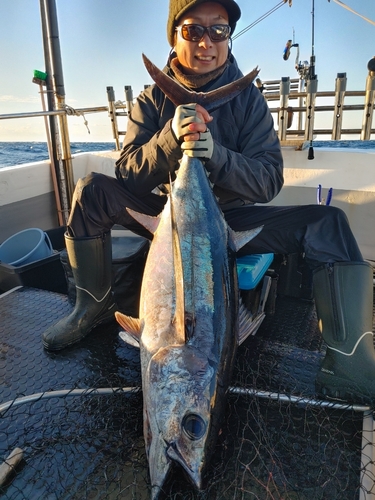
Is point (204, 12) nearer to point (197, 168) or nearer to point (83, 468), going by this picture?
point (197, 168)

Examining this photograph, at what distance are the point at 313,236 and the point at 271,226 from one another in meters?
0.32

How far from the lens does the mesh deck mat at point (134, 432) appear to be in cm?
152

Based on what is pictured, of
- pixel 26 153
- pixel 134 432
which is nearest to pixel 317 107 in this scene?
pixel 134 432

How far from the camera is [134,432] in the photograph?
1.77 metres

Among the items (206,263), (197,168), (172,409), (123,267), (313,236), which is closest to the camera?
(172,409)

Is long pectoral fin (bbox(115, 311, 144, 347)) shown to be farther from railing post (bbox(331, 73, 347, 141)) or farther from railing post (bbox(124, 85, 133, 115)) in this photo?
railing post (bbox(331, 73, 347, 141))

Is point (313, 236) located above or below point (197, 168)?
below

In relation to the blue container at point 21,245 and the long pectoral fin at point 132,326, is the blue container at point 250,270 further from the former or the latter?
the blue container at point 21,245

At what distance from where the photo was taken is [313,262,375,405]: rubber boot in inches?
77.9

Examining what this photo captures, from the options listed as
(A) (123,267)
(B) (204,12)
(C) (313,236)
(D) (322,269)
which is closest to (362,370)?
(D) (322,269)

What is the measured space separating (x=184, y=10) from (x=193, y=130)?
1149mm

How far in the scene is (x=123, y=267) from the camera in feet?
10.2

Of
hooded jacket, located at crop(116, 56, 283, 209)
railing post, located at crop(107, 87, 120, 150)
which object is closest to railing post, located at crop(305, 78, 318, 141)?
railing post, located at crop(107, 87, 120, 150)

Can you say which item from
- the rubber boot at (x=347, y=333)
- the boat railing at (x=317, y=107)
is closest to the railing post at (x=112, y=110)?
the boat railing at (x=317, y=107)
